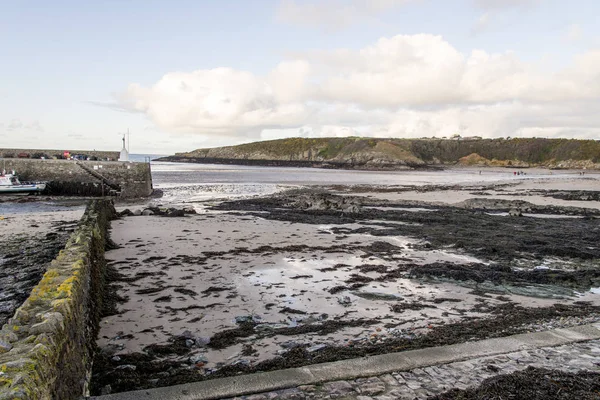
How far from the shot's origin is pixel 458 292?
788 centimetres

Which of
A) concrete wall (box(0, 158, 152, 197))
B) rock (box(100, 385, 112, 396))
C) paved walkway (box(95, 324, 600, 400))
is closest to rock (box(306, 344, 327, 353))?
paved walkway (box(95, 324, 600, 400))

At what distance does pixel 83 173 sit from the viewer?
1319 inches

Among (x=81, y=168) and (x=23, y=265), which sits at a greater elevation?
(x=81, y=168)

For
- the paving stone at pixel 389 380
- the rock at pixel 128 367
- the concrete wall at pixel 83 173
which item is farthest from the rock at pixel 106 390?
the concrete wall at pixel 83 173

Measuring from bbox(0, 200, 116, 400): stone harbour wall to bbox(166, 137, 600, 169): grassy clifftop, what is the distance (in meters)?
103

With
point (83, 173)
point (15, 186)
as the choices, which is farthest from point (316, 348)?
point (83, 173)

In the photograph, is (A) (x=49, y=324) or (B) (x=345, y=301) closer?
(A) (x=49, y=324)

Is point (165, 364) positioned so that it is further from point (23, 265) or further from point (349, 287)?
point (23, 265)

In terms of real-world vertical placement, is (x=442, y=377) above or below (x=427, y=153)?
below

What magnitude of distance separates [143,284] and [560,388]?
6906mm

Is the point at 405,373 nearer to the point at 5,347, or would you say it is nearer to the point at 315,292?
the point at 315,292

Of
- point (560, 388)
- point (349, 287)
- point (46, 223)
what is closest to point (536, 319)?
point (560, 388)

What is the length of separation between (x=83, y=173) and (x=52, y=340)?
3381cm

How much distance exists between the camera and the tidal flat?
527cm
